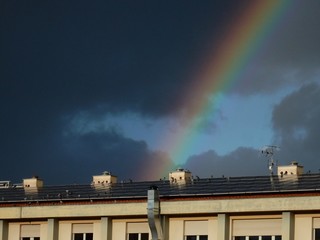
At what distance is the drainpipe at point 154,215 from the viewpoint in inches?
2808

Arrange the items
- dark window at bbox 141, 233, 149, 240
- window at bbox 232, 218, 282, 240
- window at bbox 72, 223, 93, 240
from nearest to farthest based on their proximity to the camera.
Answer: window at bbox 232, 218, 282, 240 < dark window at bbox 141, 233, 149, 240 < window at bbox 72, 223, 93, 240

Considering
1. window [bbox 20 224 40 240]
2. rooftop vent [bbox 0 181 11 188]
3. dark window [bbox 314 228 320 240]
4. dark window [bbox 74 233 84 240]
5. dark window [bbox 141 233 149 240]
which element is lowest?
dark window [bbox 314 228 320 240]

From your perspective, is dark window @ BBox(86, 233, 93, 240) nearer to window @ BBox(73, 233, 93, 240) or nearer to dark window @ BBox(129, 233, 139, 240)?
window @ BBox(73, 233, 93, 240)

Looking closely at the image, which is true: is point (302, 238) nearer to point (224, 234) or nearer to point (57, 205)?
point (224, 234)

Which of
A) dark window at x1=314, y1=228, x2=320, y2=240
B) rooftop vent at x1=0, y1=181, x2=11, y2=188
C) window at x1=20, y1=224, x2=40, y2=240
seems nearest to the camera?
dark window at x1=314, y1=228, x2=320, y2=240

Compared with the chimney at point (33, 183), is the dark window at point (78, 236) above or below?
below

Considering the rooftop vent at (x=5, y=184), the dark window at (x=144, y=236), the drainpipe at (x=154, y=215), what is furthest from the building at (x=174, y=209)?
the rooftop vent at (x=5, y=184)

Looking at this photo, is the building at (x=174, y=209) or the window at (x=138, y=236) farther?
the window at (x=138, y=236)

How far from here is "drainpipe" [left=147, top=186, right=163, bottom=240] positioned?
234 ft

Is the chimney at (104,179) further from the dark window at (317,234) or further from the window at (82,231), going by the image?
the dark window at (317,234)

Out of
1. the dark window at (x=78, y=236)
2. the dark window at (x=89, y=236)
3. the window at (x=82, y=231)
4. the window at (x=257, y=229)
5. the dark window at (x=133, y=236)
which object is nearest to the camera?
the window at (x=257, y=229)

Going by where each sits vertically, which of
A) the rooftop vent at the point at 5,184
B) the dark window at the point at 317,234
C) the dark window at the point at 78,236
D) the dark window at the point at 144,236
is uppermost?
the rooftop vent at the point at 5,184

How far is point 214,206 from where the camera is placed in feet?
229

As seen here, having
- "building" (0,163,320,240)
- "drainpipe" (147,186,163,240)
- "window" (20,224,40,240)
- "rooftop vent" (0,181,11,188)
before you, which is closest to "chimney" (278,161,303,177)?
"building" (0,163,320,240)
